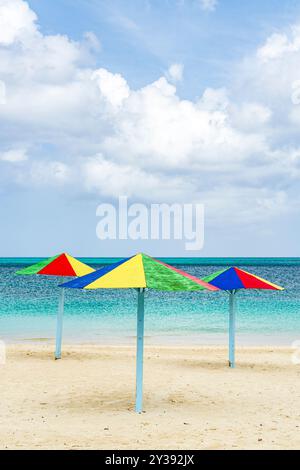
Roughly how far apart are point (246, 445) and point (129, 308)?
90.7 feet

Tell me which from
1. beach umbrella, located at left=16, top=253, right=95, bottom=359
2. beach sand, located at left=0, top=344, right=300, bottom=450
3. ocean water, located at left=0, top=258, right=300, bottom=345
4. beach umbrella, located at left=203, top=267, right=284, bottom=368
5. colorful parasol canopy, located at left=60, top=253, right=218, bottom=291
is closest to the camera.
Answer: beach sand, located at left=0, top=344, right=300, bottom=450

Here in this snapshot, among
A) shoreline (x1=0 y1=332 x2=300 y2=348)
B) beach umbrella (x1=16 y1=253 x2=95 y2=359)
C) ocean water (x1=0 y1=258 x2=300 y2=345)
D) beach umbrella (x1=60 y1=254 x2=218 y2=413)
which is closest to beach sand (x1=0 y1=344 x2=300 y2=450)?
beach umbrella (x1=60 y1=254 x2=218 y2=413)

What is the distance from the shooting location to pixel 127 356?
15.5m

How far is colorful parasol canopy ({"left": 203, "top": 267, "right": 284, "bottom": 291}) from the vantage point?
12688 millimetres

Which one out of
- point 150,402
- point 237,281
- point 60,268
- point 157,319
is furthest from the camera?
point 157,319

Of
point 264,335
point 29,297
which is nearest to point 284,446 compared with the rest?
point 264,335

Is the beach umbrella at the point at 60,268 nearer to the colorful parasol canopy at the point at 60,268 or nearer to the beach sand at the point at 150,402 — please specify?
the colorful parasol canopy at the point at 60,268

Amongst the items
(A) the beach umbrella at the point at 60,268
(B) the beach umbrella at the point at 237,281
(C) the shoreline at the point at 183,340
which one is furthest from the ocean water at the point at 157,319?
(B) the beach umbrella at the point at 237,281

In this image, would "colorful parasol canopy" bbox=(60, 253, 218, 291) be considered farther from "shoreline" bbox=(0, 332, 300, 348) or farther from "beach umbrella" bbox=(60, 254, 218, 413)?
"shoreline" bbox=(0, 332, 300, 348)

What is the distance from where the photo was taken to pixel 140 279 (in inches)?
328

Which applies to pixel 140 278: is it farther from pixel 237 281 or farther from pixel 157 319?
pixel 157 319

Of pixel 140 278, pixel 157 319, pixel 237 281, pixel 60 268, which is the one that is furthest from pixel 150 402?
pixel 157 319

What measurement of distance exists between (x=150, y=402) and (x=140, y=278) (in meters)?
2.61
